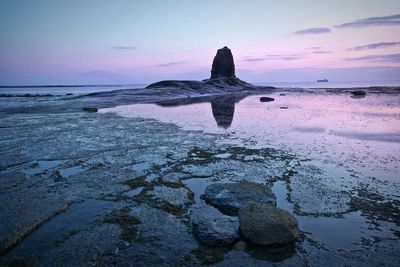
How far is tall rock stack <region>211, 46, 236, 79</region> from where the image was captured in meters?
75.0

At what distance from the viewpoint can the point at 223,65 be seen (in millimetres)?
75062

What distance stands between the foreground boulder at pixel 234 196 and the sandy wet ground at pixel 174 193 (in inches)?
10.9

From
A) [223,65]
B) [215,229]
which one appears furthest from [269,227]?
[223,65]

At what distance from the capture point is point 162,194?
6203 millimetres

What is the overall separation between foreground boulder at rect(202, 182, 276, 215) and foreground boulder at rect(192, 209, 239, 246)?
370 mm

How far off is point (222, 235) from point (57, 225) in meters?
2.80

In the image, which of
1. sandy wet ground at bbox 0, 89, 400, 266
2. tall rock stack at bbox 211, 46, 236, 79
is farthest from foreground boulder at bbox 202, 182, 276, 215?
tall rock stack at bbox 211, 46, 236, 79

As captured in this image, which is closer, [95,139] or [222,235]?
[222,235]

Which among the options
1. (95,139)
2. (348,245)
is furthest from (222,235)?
(95,139)

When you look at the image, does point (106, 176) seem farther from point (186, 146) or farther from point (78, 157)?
point (186, 146)

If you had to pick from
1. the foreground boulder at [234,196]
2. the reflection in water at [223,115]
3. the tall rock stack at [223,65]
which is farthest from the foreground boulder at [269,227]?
the tall rock stack at [223,65]

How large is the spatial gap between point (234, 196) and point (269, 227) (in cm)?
141

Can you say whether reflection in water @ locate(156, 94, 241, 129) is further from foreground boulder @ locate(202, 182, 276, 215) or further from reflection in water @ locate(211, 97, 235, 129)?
foreground boulder @ locate(202, 182, 276, 215)

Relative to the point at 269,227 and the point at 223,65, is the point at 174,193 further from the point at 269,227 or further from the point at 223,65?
the point at 223,65
